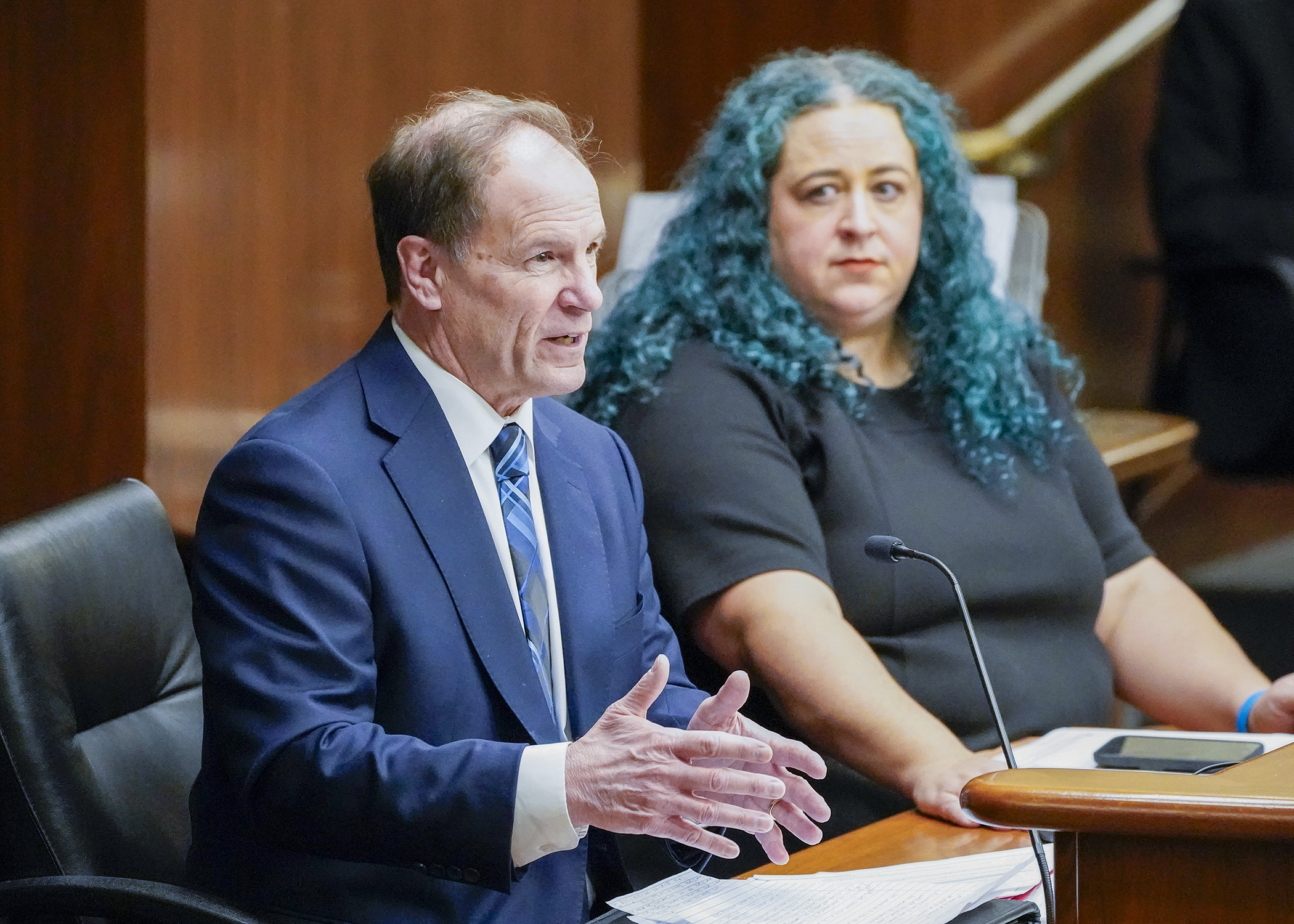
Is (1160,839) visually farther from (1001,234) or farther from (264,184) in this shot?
(1001,234)

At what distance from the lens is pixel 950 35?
3395mm

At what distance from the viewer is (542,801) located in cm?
117

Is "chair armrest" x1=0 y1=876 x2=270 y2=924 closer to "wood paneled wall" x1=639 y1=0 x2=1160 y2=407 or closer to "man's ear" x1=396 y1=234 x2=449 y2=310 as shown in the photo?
"man's ear" x1=396 y1=234 x2=449 y2=310

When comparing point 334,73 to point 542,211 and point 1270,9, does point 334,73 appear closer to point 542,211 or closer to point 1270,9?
point 542,211

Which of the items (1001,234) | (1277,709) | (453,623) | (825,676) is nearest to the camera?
(453,623)

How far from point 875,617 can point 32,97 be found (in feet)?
3.82

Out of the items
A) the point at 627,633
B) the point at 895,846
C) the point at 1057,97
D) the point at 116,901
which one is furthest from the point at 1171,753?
the point at 1057,97

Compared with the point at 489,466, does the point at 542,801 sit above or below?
below

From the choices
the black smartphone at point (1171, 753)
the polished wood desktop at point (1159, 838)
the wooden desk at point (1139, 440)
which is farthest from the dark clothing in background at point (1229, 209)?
the polished wood desktop at point (1159, 838)

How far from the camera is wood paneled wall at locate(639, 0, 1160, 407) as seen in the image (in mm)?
3359

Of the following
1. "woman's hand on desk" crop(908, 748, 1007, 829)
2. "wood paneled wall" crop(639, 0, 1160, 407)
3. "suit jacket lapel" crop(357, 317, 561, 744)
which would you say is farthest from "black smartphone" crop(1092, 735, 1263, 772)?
"wood paneled wall" crop(639, 0, 1160, 407)

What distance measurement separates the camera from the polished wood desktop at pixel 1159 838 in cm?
94

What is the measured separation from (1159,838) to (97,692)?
3.05 feet

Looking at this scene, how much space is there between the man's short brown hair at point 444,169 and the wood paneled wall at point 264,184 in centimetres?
59
